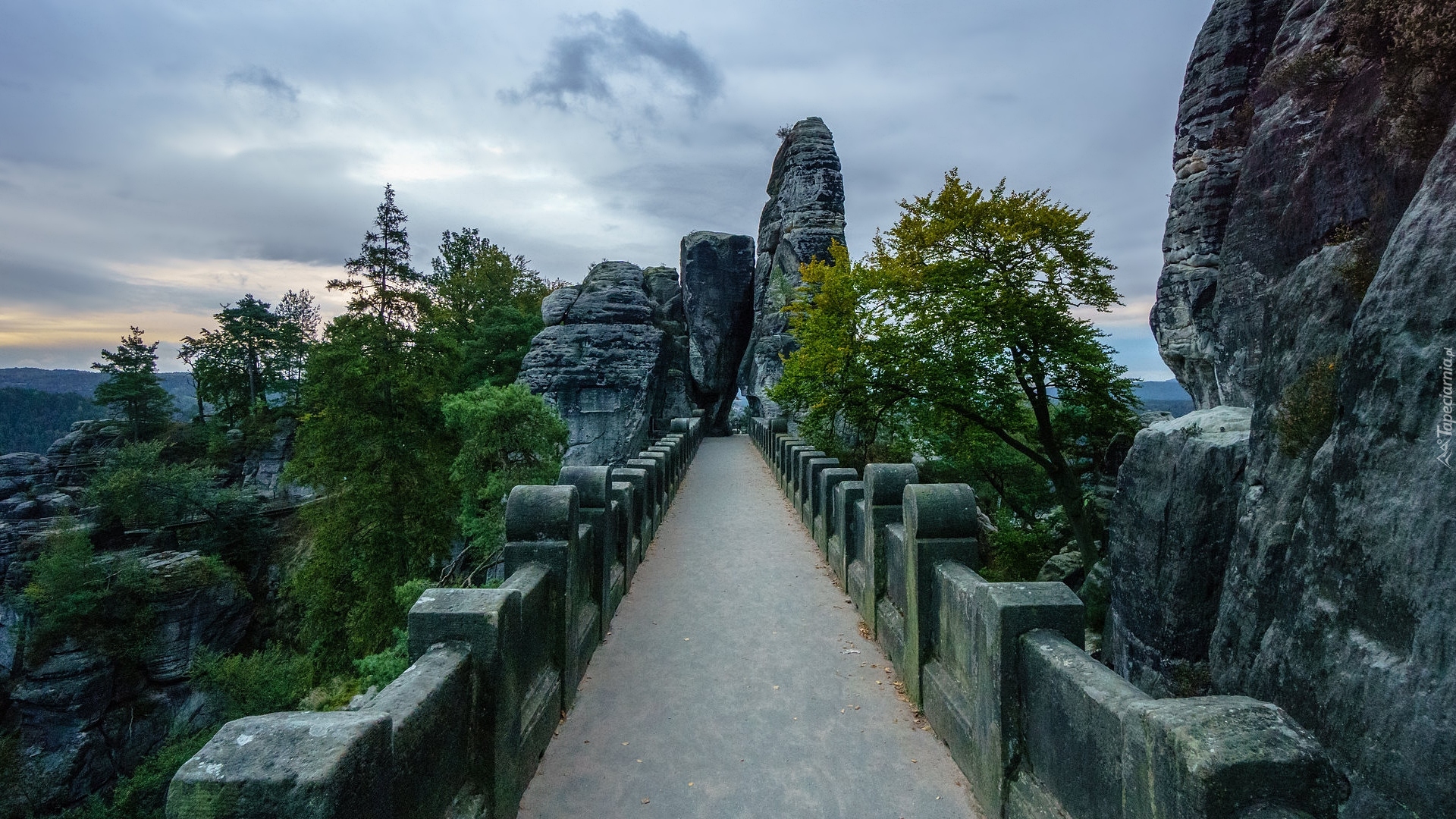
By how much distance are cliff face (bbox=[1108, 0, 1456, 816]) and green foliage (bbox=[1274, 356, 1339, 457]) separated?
0.02 m

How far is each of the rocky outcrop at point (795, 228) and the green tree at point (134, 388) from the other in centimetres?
4103

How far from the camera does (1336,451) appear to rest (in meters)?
3.83

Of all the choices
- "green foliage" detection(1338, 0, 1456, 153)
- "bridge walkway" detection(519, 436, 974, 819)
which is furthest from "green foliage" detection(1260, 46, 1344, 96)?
"bridge walkway" detection(519, 436, 974, 819)

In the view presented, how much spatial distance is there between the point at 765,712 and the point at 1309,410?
4752 millimetres

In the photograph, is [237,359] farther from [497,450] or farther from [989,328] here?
[989,328]

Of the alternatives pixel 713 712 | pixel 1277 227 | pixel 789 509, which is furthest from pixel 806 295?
pixel 713 712

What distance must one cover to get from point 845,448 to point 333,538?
Answer: 16.6m

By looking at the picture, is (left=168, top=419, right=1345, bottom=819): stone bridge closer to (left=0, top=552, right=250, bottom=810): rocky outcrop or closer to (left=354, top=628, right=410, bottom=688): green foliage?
(left=354, top=628, right=410, bottom=688): green foliage

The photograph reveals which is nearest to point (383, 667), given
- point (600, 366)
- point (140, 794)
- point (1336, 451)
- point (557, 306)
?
point (1336, 451)

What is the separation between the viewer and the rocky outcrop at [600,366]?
27.4 metres

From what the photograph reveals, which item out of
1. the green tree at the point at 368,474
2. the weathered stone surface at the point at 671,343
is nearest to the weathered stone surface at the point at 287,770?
the green tree at the point at 368,474

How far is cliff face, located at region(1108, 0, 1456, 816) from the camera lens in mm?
3066

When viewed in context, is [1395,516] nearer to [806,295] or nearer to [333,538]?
[806,295]

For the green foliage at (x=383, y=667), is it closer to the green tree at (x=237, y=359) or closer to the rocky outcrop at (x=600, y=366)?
the rocky outcrop at (x=600, y=366)
